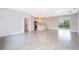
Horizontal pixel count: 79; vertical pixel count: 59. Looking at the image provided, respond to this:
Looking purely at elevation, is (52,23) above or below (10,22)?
below

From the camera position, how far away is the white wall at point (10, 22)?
7.73m

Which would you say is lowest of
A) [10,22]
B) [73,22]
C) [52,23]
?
[52,23]

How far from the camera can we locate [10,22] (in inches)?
339

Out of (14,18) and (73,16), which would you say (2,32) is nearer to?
(14,18)

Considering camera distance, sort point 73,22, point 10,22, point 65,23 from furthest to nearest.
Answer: point 65,23 → point 73,22 → point 10,22

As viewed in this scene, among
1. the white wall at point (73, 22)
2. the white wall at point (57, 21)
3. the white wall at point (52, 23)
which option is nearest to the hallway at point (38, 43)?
the white wall at point (73, 22)

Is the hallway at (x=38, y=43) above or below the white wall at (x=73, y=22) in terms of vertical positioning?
below

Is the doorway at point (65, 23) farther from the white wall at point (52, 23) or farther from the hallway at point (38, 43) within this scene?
the hallway at point (38, 43)

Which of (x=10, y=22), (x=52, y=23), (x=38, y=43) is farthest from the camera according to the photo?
(x=52, y=23)

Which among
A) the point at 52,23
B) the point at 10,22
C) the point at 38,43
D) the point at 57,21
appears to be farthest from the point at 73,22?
the point at 38,43

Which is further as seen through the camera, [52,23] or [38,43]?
[52,23]

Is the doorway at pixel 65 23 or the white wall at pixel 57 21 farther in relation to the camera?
the white wall at pixel 57 21

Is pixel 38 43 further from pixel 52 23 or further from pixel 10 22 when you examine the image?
pixel 52 23

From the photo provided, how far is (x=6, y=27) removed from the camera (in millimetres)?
8109
